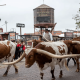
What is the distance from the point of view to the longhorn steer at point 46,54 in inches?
216

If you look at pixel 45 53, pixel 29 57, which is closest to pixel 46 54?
pixel 45 53

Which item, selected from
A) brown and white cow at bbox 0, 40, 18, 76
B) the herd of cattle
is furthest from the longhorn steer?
brown and white cow at bbox 0, 40, 18, 76

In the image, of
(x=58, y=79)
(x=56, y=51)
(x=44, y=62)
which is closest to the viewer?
(x=44, y=62)

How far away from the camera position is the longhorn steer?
216 inches

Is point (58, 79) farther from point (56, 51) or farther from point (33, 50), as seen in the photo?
point (33, 50)

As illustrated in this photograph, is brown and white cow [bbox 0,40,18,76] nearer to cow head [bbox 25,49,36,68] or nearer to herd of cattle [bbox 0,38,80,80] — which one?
herd of cattle [bbox 0,38,80,80]

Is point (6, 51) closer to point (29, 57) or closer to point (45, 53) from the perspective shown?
point (29, 57)

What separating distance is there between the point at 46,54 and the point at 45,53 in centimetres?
5

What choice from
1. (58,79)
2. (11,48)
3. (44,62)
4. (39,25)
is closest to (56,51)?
(44,62)

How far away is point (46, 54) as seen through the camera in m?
5.46

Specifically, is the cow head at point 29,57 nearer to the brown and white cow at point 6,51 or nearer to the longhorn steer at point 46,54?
the longhorn steer at point 46,54

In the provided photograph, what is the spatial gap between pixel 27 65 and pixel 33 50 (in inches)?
21.6

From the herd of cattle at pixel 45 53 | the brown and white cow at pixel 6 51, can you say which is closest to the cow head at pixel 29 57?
the herd of cattle at pixel 45 53

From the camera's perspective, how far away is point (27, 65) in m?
5.43
